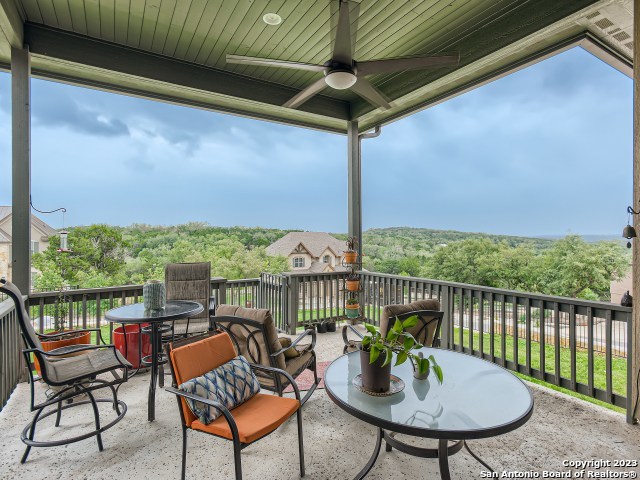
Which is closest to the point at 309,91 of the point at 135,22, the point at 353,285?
the point at 135,22

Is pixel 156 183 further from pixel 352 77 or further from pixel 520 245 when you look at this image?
pixel 520 245

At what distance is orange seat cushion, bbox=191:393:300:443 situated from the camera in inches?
63.9

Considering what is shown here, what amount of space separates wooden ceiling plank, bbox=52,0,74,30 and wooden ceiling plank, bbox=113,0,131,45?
1.26 feet

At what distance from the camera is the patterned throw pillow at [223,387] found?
169 centimetres

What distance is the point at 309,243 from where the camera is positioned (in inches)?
229

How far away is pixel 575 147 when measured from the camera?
5176mm

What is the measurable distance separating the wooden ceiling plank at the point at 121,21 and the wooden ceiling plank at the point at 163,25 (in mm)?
270

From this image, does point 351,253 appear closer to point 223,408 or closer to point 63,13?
point 223,408

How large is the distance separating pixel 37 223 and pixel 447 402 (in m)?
4.33

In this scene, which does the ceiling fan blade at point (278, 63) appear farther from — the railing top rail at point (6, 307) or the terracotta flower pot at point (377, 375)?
the railing top rail at point (6, 307)

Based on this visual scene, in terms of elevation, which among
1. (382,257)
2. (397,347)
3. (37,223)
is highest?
(37,223)

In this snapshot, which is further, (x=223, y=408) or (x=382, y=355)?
(x=382, y=355)

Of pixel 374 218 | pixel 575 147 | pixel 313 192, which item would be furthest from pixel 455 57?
pixel 313 192

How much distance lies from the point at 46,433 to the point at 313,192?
810cm
